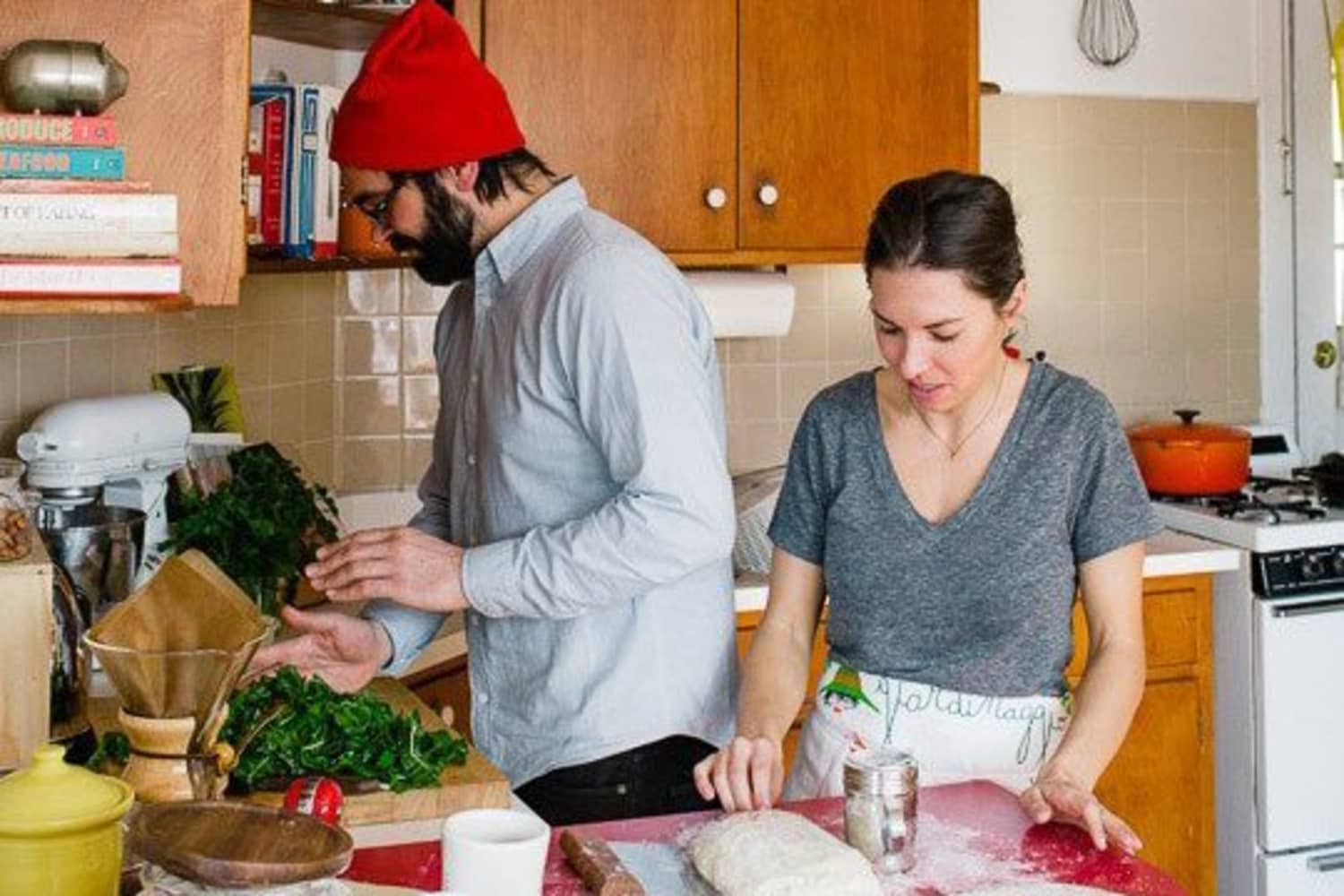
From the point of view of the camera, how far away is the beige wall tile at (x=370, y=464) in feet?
12.7

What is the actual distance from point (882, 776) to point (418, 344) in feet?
7.24

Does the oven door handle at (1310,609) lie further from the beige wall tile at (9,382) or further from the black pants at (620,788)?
the beige wall tile at (9,382)

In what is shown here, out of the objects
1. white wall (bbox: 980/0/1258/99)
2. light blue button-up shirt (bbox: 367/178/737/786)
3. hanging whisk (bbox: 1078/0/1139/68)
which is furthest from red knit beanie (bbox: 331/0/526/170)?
hanging whisk (bbox: 1078/0/1139/68)

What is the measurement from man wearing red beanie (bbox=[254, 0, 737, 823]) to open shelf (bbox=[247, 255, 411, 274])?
0.45 metres

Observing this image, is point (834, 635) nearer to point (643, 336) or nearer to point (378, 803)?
point (643, 336)

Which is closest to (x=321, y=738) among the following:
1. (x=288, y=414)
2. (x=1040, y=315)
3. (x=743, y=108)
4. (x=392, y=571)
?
(x=392, y=571)

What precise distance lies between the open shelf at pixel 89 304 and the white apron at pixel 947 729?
93 centimetres

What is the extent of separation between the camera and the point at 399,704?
100 inches

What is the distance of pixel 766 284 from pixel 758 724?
175 centimetres

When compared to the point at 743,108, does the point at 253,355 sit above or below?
below

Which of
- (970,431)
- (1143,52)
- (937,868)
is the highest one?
(1143,52)

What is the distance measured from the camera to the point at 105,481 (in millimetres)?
2842

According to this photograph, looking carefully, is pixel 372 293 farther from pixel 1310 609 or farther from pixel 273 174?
pixel 1310 609

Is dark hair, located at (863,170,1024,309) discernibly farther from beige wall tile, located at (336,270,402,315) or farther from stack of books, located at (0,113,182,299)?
beige wall tile, located at (336,270,402,315)
